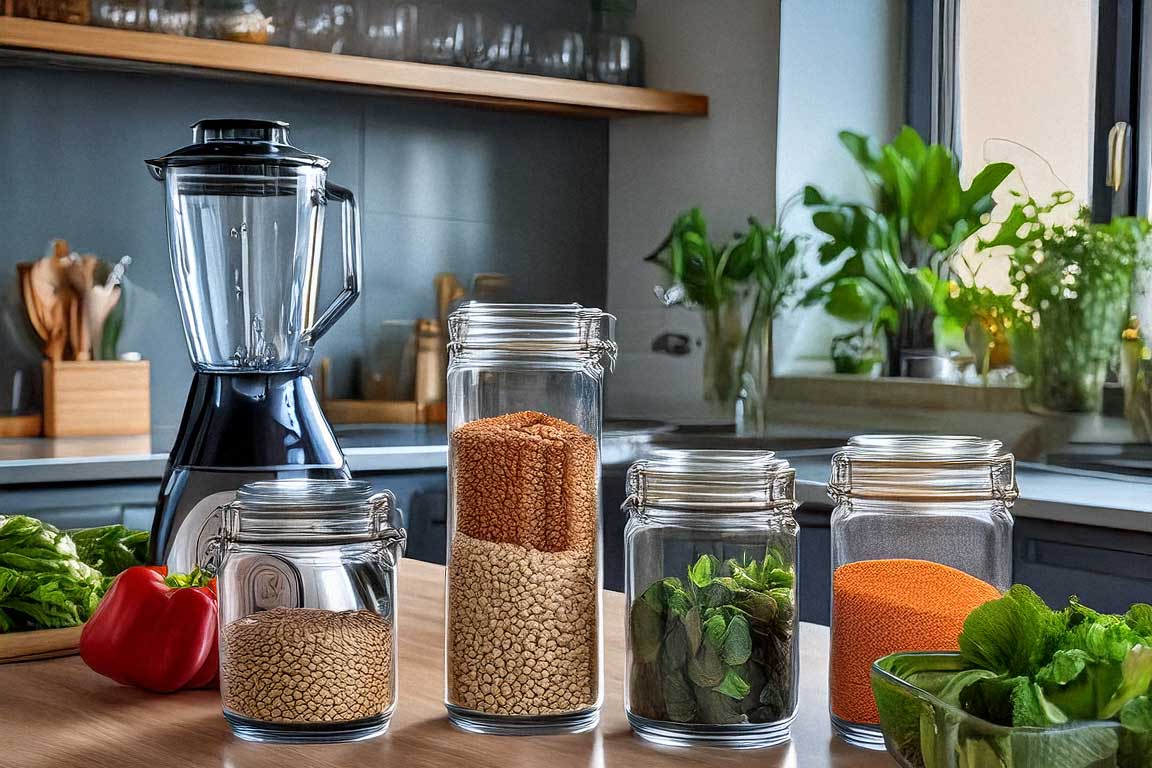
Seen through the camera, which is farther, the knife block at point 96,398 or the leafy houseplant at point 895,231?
the leafy houseplant at point 895,231

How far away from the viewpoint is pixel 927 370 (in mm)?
2830

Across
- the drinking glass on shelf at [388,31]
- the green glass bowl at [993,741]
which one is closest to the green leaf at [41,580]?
the green glass bowl at [993,741]

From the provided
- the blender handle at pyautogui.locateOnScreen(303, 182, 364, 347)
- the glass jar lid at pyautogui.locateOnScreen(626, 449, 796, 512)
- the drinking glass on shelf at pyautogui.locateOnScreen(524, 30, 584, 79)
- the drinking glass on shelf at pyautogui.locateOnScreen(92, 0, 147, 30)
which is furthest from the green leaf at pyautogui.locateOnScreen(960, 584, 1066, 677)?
the drinking glass on shelf at pyautogui.locateOnScreen(524, 30, 584, 79)

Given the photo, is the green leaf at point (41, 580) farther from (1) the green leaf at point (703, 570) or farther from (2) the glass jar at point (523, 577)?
(1) the green leaf at point (703, 570)

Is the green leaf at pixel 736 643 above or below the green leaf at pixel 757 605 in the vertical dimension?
below

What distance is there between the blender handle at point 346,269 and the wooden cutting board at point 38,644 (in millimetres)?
284

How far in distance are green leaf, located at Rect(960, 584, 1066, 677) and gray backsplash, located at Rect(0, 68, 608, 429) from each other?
8.07 feet

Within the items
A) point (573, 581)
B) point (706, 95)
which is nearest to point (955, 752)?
point (573, 581)

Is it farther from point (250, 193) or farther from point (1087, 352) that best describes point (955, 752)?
point (1087, 352)

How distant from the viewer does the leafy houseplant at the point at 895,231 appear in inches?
111

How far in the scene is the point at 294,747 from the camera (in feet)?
2.38

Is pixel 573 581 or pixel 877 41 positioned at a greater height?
pixel 877 41

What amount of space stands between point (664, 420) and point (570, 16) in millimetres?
990

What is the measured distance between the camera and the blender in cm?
98
